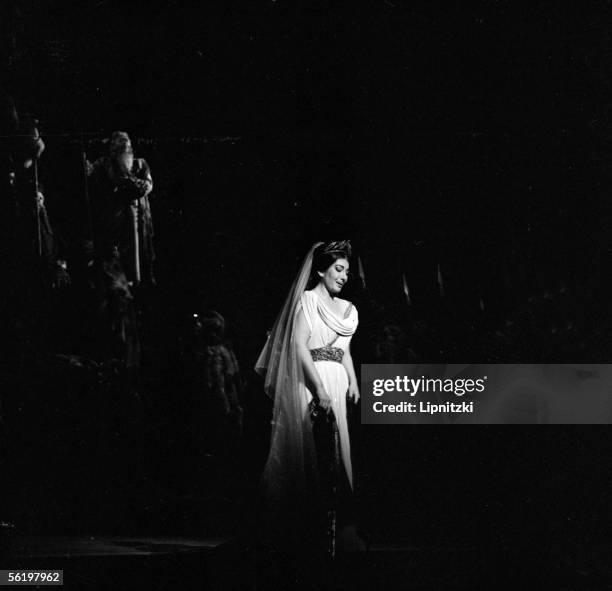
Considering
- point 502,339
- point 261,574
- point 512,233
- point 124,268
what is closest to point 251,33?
point 124,268

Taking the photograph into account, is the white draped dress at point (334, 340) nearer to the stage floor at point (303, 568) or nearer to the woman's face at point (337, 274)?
the woman's face at point (337, 274)

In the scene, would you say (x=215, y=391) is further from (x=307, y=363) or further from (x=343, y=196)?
(x=343, y=196)

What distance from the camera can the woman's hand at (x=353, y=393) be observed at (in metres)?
5.22

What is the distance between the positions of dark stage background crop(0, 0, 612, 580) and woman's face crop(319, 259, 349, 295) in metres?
0.10

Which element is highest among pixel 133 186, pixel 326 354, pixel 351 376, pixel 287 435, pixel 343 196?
pixel 133 186

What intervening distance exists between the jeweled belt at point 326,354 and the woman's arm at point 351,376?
0.13 ft

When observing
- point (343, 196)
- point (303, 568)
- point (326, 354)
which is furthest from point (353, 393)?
point (343, 196)

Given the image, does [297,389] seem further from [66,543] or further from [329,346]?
[66,543]

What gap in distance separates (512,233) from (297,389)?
1.45 meters

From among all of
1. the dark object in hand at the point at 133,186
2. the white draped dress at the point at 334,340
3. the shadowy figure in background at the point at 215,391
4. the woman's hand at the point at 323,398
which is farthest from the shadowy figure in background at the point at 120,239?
the woman's hand at the point at 323,398

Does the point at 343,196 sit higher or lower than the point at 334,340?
higher

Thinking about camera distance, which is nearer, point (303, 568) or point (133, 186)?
point (303, 568)

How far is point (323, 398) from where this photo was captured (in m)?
5.16

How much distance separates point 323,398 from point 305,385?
0.12 m
